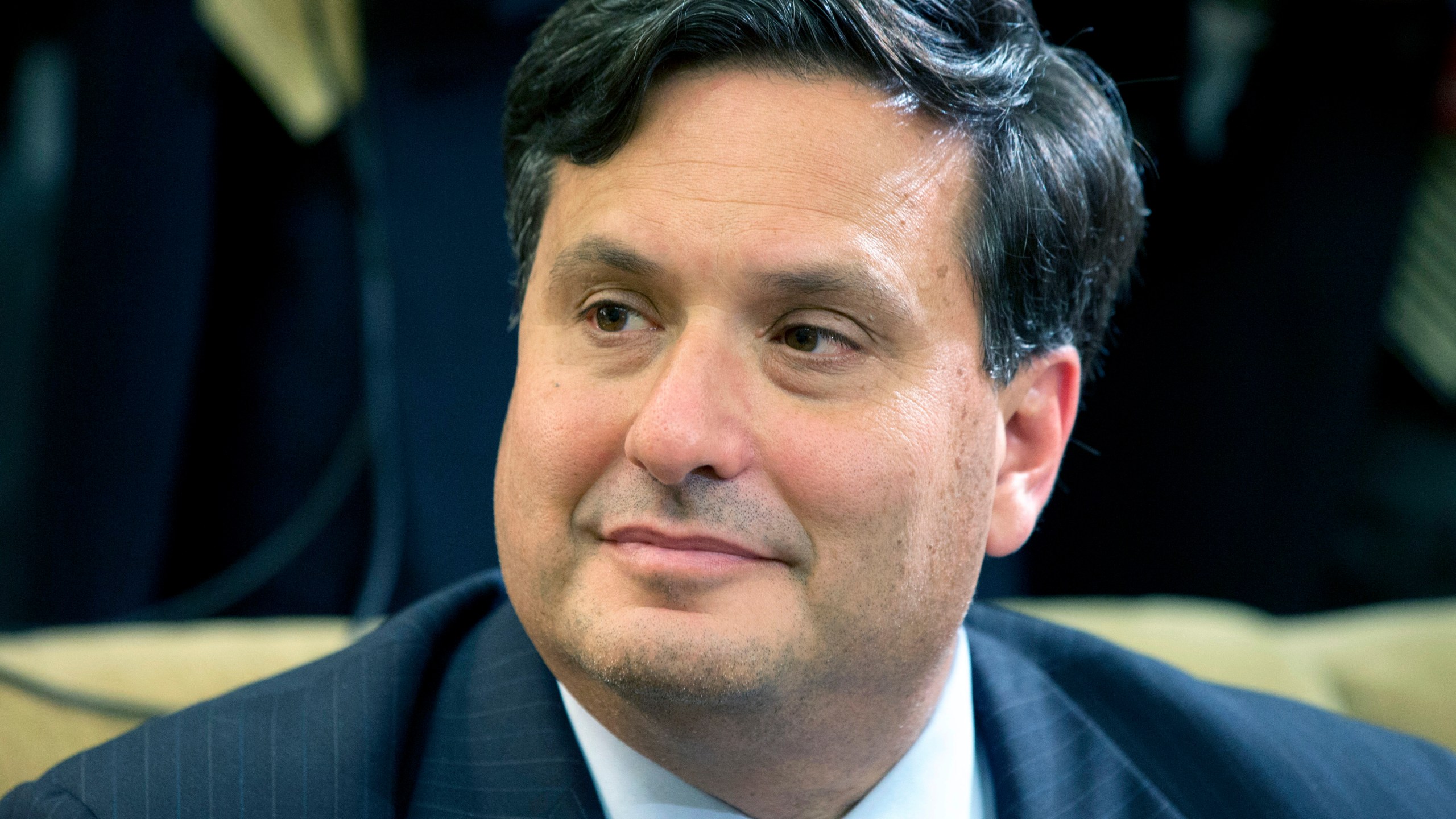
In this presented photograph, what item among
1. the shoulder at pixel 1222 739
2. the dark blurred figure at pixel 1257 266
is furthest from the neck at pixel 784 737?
the dark blurred figure at pixel 1257 266

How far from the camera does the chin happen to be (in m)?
1.06

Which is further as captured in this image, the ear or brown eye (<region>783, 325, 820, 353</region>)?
the ear

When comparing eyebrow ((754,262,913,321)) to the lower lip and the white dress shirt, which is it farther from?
the white dress shirt

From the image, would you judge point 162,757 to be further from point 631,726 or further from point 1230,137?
point 1230,137

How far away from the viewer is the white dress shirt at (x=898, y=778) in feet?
3.96

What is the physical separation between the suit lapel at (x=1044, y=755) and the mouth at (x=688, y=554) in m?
0.44

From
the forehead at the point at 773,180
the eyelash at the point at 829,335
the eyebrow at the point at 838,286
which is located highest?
the forehead at the point at 773,180

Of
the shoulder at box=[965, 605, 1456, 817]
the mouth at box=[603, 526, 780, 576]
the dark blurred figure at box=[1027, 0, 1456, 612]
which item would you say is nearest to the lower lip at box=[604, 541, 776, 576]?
the mouth at box=[603, 526, 780, 576]

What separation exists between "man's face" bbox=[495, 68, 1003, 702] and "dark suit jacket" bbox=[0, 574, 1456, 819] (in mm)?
141

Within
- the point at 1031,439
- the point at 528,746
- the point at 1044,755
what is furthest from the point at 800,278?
the point at 1044,755

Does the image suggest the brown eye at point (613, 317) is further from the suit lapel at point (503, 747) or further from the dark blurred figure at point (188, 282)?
the dark blurred figure at point (188, 282)

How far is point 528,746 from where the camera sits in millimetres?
1229

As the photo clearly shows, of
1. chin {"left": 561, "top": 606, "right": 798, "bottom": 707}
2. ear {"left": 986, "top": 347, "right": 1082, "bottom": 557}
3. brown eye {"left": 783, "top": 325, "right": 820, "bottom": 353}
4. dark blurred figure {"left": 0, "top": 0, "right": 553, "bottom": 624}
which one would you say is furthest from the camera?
dark blurred figure {"left": 0, "top": 0, "right": 553, "bottom": 624}

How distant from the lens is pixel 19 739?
4.65 ft
